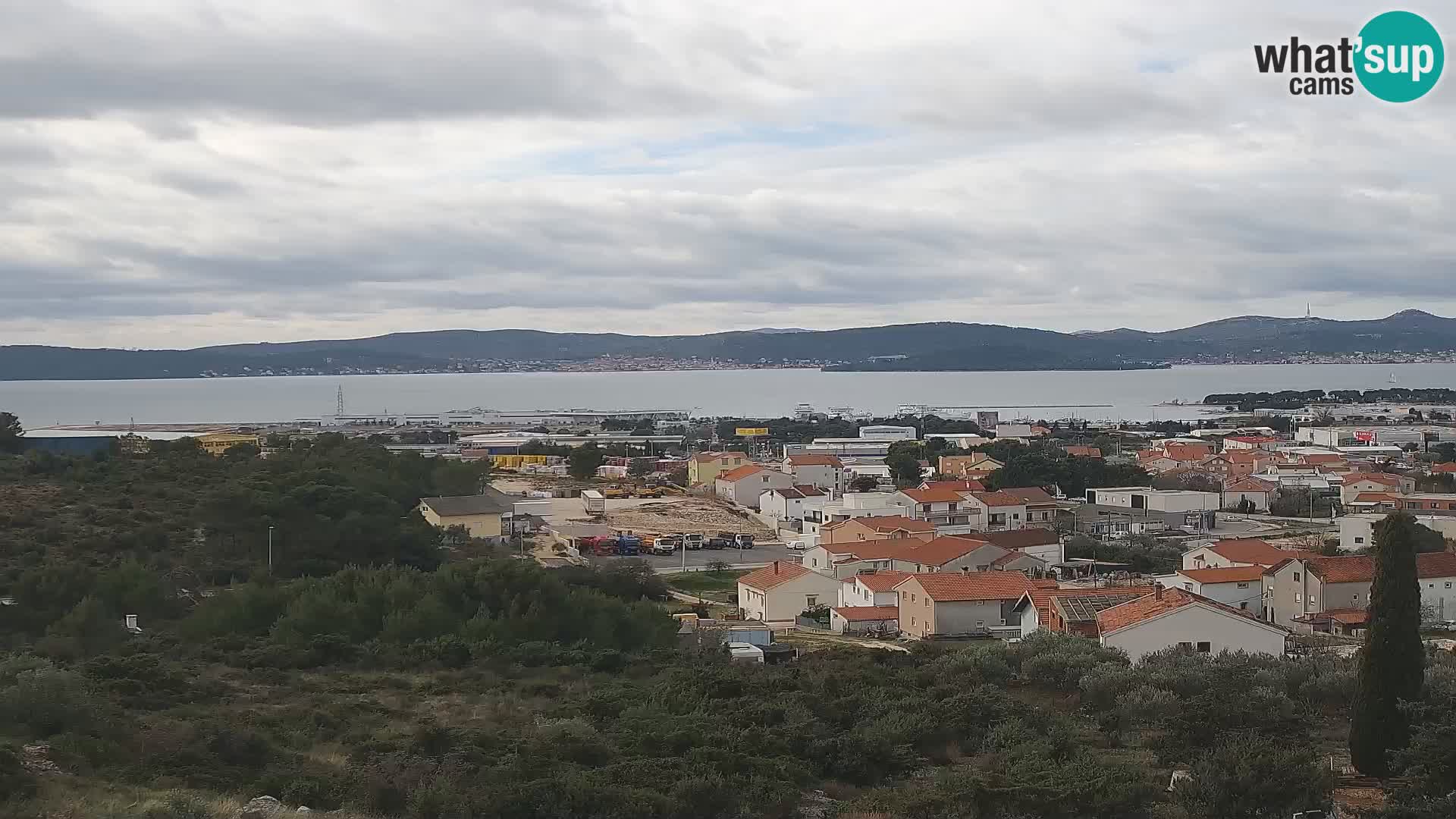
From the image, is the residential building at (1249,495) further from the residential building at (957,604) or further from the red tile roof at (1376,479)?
the residential building at (957,604)

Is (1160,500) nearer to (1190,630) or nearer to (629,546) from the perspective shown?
(629,546)

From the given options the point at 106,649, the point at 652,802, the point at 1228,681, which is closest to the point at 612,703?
the point at 652,802

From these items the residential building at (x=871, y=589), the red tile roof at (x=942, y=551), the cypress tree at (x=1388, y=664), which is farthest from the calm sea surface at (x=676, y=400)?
the cypress tree at (x=1388, y=664)

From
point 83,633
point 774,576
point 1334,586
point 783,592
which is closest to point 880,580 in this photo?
point 783,592

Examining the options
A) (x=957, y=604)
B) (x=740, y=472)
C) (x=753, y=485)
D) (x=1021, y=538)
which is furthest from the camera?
(x=740, y=472)

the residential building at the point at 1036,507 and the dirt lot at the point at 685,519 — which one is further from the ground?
the residential building at the point at 1036,507

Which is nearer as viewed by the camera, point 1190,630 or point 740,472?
point 1190,630
